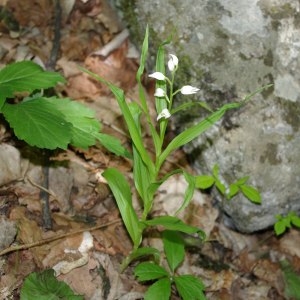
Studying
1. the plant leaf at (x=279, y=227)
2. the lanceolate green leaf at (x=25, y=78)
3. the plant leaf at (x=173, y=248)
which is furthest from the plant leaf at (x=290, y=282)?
the lanceolate green leaf at (x=25, y=78)

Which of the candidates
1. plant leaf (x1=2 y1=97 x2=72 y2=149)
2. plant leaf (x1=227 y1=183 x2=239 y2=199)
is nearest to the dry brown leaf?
plant leaf (x1=227 y1=183 x2=239 y2=199)

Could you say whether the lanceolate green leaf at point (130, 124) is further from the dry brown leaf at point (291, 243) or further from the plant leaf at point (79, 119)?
the dry brown leaf at point (291, 243)

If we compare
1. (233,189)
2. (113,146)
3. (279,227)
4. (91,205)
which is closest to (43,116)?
(113,146)

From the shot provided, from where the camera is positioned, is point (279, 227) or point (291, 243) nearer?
point (279, 227)

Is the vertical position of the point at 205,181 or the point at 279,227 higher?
the point at 205,181

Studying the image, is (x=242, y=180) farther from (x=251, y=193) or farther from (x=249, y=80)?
(x=249, y=80)

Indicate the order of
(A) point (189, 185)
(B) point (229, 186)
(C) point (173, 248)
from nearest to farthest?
(A) point (189, 185)
(C) point (173, 248)
(B) point (229, 186)

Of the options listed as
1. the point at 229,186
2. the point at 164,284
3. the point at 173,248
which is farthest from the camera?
the point at 229,186
